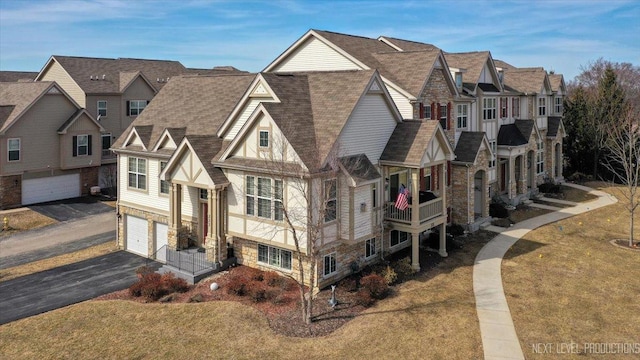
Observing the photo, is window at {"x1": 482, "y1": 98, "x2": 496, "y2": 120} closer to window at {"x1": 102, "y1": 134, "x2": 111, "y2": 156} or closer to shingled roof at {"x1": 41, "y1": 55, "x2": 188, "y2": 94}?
shingled roof at {"x1": 41, "y1": 55, "x2": 188, "y2": 94}

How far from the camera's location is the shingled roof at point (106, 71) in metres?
44.9

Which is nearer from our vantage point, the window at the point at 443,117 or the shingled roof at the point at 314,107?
the shingled roof at the point at 314,107

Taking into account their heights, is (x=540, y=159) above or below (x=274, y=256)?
above

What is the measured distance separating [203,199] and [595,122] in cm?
4147

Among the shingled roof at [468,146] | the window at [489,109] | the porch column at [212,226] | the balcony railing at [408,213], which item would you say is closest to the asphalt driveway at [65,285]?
the porch column at [212,226]

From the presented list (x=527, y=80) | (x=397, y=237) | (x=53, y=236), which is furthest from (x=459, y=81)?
(x=53, y=236)

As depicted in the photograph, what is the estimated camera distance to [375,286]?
19.3 metres

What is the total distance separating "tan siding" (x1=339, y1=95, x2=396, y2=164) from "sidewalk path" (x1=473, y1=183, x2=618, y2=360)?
24.5 ft

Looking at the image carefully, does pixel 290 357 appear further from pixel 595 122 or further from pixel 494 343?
pixel 595 122

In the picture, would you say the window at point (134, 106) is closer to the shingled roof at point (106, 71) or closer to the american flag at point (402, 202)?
the shingled roof at point (106, 71)

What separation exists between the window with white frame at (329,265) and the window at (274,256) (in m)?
1.84

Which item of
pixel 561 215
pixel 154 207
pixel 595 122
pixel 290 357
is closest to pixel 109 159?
pixel 154 207

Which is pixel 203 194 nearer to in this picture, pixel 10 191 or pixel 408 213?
pixel 408 213

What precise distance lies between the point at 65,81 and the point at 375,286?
3948cm
